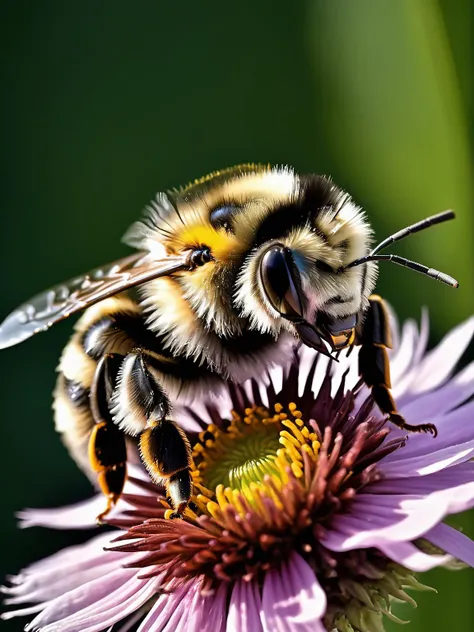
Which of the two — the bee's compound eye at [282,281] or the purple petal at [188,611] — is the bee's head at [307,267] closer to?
the bee's compound eye at [282,281]

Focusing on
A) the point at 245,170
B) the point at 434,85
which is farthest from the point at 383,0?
the point at 245,170

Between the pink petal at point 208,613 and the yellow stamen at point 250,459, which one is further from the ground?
the yellow stamen at point 250,459

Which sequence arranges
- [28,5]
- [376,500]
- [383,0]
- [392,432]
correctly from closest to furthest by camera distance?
1. [376,500]
2. [392,432]
3. [383,0]
4. [28,5]

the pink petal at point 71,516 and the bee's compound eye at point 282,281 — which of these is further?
the pink petal at point 71,516

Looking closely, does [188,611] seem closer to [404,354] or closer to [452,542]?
[452,542]

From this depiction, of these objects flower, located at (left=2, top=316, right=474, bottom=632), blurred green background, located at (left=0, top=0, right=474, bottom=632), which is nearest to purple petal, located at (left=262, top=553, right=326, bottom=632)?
flower, located at (left=2, top=316, right=474, bottom=632)

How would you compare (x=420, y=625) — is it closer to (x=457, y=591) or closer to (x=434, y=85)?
(x=457, y=591)

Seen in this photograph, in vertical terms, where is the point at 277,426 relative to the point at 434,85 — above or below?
below

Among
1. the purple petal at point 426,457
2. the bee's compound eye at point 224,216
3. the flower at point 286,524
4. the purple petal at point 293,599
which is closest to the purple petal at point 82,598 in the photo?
the flower at point 286,524
